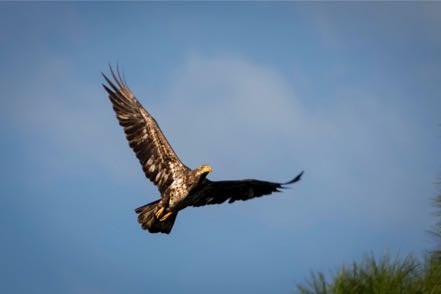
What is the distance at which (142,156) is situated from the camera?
14.7 m

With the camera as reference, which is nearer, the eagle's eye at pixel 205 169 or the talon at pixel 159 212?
the eagle's eye at pixel 205 169

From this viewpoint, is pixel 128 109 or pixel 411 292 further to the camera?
pixel 128 109

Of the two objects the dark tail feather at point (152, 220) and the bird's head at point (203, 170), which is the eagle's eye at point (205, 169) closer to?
the bird's head at point (203, 170)

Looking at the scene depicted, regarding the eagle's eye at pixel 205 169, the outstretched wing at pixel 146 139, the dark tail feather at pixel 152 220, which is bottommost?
the dark tail feather at pixel 152 220

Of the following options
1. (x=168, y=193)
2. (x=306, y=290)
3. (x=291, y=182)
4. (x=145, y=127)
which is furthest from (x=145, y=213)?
(x=306, y=290)

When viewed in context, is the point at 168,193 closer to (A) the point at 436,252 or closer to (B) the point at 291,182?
(B) the point at 291,182

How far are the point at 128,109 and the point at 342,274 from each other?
774cm

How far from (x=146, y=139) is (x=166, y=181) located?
1.14 metres

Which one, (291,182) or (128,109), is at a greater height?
(128,109)

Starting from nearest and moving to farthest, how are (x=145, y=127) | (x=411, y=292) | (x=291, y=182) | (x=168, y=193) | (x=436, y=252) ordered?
(x=411, y=292) → (x=436, y=252) → (x=291, y=182) → (x=168, y=193) → (x=145, y=127)

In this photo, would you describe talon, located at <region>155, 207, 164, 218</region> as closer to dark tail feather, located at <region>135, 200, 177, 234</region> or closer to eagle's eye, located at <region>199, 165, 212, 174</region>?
dark tail feather, located at <region>135, 200, 177, 234</region>

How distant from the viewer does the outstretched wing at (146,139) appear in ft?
46.8

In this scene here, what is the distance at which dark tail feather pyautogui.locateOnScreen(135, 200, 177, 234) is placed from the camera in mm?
13961

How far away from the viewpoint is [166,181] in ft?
46.4
